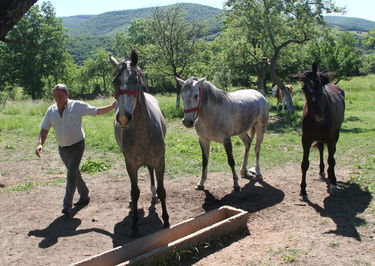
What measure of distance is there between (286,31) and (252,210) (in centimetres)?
1380

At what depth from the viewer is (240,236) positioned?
190 inches

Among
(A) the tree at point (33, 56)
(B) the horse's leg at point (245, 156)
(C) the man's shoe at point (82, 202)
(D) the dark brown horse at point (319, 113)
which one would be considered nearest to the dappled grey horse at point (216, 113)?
(B) the horse's leg at point (245, 156)

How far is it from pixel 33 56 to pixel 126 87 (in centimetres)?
4135

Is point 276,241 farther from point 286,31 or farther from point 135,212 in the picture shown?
point 286,31

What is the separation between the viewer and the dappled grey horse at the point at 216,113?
226 inches

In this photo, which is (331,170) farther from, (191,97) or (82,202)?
(82,202)

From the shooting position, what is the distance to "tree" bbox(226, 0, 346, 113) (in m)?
17.1

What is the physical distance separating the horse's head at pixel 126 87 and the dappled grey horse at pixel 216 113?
1.86 meters

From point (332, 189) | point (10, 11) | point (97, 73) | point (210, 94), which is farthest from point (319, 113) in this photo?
point (97, 73)

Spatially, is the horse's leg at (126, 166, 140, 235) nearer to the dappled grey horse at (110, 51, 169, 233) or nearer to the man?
the dappled grey horse at (110, 51, 169, 233)

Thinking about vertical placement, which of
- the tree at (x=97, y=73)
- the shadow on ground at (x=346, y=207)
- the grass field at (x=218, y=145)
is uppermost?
the shadow on ground at (x=346, y=207)

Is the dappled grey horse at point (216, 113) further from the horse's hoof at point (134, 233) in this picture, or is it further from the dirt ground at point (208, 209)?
the horse's hoof at point (134, 233)

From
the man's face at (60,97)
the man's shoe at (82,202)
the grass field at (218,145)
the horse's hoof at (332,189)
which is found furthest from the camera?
the grass field at (218,145)

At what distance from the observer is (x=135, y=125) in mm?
4371
